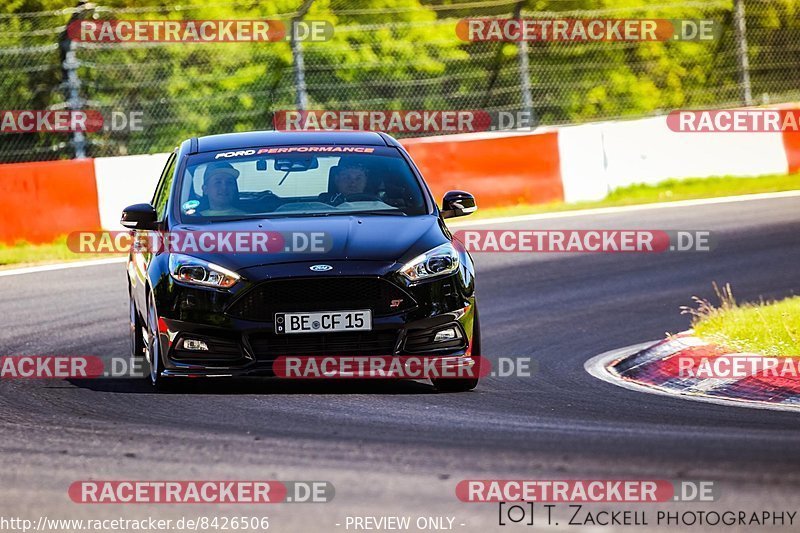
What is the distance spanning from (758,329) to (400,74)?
42.5 feet

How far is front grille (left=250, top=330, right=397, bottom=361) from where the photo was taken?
8.65 m

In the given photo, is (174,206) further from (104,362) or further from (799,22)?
(799,22)

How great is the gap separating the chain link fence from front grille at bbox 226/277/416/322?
11.1 meters

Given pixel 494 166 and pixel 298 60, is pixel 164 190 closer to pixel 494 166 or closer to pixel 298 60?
pixel 298 60

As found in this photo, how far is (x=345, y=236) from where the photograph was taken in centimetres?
903

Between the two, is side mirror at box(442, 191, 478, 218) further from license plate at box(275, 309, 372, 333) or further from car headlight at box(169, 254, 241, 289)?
car headlight at box(169, 254, 241, 289)

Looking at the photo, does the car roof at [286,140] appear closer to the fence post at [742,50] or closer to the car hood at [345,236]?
the car hood at [345,236]

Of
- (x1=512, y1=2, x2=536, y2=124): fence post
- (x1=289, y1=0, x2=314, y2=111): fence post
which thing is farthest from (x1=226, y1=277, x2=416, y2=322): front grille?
(x1=512, y1=2, x2=536, y2=124): fence post

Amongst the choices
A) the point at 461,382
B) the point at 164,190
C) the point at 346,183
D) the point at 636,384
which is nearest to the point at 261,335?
the point at 461,382

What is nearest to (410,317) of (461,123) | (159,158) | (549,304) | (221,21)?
(549,304)

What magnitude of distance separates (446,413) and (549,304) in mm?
5283

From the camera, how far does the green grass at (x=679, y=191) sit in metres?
19.7

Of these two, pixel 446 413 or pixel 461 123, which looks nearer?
pixel 446 413

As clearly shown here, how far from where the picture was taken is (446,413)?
26.8 ft
